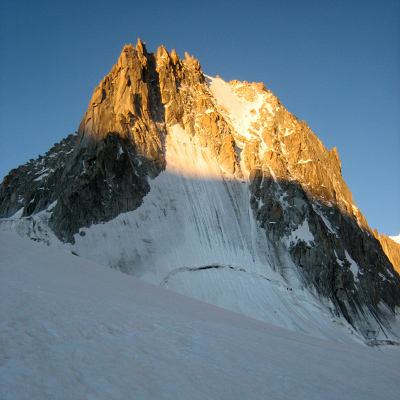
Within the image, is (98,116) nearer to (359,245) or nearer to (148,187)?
(148,187)

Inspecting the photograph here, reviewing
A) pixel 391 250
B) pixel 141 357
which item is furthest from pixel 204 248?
pixel 391 250

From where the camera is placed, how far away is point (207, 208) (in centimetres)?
→ 4647

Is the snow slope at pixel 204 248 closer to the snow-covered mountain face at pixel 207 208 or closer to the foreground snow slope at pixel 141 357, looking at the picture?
the snow-covered mountain face at pixel 207 208

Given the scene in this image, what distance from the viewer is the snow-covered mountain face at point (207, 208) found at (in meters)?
38.8

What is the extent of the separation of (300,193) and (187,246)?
59.3 feet

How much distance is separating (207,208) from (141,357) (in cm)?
4104

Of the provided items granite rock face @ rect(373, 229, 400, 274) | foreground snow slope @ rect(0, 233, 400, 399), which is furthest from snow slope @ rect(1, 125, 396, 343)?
granite rock face @ rect(373, 229, 400, 274)

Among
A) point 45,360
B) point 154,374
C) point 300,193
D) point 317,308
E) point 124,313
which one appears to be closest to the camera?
point 45,360

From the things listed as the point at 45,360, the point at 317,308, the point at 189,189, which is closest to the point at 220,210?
the point at 189,189

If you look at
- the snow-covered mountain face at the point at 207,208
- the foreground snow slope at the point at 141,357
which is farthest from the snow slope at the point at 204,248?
the foreground snow slope at the point at 141,357

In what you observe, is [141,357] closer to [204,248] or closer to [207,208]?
[204,248]

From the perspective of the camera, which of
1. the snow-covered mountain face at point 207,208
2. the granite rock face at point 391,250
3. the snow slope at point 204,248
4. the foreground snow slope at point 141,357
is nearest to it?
the foreground snow slope at point 141,357

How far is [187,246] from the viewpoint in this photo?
4184 cm

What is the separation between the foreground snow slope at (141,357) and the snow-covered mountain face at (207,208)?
28.7m
